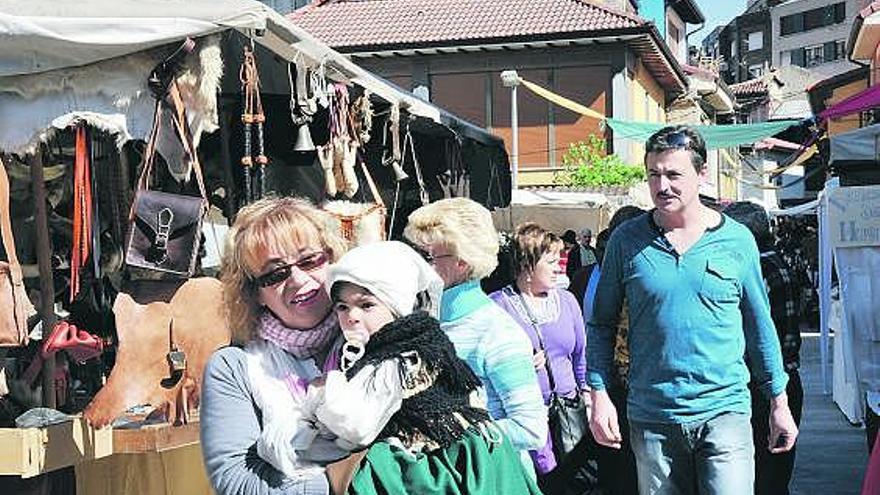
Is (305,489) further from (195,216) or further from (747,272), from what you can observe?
(747,272)

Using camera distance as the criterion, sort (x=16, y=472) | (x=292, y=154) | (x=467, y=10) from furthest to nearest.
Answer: (x=467, y=10) → (x=292, y=154) → (x=16, y=472)

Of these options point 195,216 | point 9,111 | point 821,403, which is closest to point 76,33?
point 9,111

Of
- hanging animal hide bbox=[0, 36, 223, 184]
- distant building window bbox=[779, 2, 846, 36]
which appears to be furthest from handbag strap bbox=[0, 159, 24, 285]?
distant building window bbox=[779, 2, 846, 36]

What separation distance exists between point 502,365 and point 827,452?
19.1 feet

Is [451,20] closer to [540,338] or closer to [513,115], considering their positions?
[513,115]

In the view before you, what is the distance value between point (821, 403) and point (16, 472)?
907 cm

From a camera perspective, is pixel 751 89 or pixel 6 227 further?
pixel 751 89

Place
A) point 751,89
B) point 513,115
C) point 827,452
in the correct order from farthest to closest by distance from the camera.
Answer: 1. point 751,89
2. point 513,115
3. point 827,452

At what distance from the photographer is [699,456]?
13.6 feet

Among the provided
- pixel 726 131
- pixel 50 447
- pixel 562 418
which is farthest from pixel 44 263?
A: pixel 726 131

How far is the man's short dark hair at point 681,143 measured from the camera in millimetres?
4180

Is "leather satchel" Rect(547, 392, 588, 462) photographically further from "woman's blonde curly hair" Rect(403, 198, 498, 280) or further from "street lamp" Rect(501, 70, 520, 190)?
"street lamp" Rect(501, 70, 520, 190)

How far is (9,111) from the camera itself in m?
4.03

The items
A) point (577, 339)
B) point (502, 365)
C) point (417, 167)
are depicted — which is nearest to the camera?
point (502, 365)
